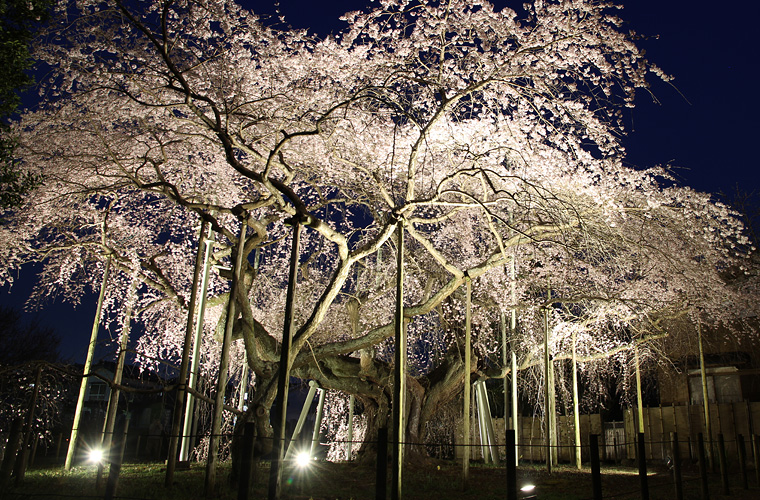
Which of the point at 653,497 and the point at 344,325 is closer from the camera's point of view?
the point at 653,497

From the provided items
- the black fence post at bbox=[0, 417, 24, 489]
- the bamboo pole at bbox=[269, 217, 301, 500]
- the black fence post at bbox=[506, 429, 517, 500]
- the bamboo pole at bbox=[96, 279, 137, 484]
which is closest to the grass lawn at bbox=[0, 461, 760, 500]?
the black fence post at bbox=[0, 417, 24, 489]

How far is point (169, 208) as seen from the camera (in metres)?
16.9

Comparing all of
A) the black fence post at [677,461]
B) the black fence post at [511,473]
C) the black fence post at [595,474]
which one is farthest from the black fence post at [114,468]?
the black fence post at [677,461]

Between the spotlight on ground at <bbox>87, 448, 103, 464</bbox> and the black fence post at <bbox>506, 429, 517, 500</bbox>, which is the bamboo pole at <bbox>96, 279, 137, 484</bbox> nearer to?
the spotlight on ground at <bbox>87, 448, 103, 464</bbox>

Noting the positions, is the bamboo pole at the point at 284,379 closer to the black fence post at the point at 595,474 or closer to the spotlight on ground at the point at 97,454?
the spotlight on ground at the point at 97,454

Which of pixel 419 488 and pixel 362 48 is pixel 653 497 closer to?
pixel 419 488

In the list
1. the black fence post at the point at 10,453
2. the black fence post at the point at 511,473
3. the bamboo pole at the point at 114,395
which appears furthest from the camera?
the bamboo pole at the point at 114,395

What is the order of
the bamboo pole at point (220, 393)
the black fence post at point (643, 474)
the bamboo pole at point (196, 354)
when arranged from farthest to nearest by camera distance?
the bamboo pole at point (196, 354)
the bamboo pole at point (220, 393)
the black fence post at point (643, 474)

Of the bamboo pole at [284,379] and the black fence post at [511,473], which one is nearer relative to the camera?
the black fence post at [511,473]

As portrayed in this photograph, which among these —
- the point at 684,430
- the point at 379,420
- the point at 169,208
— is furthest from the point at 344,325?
the point at 684,430

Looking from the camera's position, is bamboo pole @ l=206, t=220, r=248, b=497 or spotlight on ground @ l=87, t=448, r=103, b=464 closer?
spotlight on ground @ l=87, t=448, r=103, b=464

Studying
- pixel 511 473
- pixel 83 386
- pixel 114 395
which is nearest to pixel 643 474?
pixel 511 473

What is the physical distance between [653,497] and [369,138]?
9668 mm

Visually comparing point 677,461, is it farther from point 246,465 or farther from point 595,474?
point 246,465
